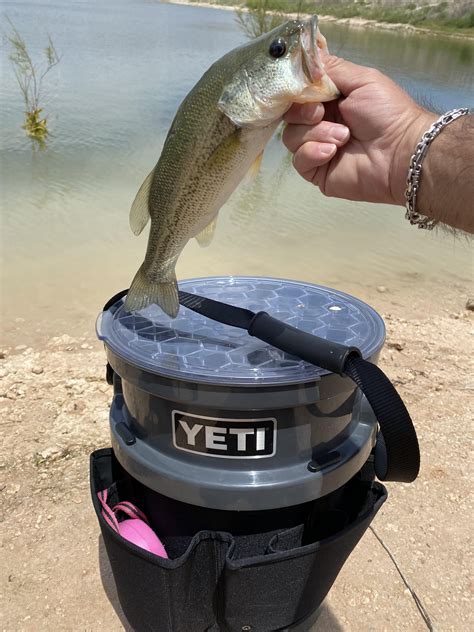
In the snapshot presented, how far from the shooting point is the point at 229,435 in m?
1.34

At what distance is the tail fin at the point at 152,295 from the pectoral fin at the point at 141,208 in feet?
0.46

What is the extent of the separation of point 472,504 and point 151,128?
995cm

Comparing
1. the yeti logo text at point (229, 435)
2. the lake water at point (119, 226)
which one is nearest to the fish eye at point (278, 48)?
the yeti logo text at point (229, 435)

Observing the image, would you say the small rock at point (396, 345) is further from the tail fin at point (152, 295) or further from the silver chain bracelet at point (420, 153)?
the tail fin at point (152, 295)

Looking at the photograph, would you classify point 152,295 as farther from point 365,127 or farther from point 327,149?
point 365,127

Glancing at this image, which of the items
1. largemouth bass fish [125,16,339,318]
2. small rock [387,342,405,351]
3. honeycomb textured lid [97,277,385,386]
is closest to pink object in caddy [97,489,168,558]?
honeycomb textured lid [97,277,385,386]

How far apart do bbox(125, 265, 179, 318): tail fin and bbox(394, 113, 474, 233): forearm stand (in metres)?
0.76

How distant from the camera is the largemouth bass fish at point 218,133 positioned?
1282 mm

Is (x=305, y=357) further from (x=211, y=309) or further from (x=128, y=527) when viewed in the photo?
(x=128, y=527)

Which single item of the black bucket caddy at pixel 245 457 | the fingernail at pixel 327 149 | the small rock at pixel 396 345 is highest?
the fingernail at pixel 327 149

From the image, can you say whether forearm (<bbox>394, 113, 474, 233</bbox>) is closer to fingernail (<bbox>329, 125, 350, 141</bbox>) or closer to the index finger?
fingernail (<bbox>329, 125, 350, 141</bbox>)

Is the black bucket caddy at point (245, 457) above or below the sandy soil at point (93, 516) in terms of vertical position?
above

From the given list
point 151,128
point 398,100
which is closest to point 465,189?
point 398,100

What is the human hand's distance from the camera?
5.29ft
